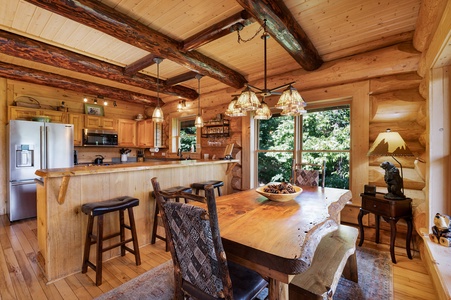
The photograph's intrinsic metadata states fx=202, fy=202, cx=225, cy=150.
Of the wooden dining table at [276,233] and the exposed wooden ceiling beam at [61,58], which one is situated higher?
the exposed wooden ceiling beam at [61,58]

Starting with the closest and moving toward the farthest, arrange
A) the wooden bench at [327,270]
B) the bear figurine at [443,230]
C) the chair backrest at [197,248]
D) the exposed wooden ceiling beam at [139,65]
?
the chair backrest at [197,248], the wooden bench at [327,270], the bear figurine at [443,230], the exposed wooden ceiling beam at [139,65]

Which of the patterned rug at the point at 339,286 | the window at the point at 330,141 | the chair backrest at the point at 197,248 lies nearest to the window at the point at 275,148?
the window at the point at 330,141

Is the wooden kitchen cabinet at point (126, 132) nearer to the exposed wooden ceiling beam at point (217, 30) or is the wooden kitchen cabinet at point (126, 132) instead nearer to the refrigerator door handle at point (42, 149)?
the refrigerator door handle at point (42, 149)

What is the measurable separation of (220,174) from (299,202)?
2.36 metres

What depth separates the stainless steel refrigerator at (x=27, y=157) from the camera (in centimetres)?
362

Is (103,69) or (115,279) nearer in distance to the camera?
(115,279)

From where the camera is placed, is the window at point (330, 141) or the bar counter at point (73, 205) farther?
the window at point (330, 141)

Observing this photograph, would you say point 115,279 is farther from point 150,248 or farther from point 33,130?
point 33,130

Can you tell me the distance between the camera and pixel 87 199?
90.7 inches

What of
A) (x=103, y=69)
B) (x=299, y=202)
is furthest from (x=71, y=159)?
(x=299, y=202)

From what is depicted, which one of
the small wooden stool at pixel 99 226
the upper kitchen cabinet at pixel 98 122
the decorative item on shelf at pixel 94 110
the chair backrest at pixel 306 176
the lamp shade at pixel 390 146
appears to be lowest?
the small wooden stool at pixel 99 226

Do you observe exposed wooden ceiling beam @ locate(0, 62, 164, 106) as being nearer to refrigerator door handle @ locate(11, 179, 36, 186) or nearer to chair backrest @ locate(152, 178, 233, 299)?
refrigerator door handle @ locate(11, 179, 36, 186)

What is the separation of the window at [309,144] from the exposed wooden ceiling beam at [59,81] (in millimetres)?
3351

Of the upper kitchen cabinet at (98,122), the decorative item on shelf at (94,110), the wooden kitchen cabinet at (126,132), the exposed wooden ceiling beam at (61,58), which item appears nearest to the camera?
the exposed wooden ceiling beam at (61,58)
